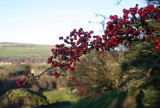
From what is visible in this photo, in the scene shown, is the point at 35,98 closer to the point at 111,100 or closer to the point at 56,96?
the point at 56,96

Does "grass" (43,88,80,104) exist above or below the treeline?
below

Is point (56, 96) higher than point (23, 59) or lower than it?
lower

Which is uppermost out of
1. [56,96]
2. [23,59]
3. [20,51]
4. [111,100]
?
[20,51]

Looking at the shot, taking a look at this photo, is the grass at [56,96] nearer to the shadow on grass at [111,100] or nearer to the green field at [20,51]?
the shadow on grass at [111,100]

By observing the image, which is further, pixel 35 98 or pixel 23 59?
pixel 23 59

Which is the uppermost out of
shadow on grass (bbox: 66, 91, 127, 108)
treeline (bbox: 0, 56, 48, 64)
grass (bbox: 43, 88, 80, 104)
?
shadow on grass (bbox: 66, 91, 127, 108)

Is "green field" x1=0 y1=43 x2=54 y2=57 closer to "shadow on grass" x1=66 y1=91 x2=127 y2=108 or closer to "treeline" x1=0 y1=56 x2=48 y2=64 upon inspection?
"treeline" x1=0 y1=56 x2=48 y2=64

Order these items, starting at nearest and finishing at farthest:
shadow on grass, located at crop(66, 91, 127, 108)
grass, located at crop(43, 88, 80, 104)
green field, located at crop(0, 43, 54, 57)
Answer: shadow on grass, located at crop(66, 91, 127, 108) → grass, located at crop(43, 88, 80, 104) → green field, located at crop(0, 43, 54, 57)

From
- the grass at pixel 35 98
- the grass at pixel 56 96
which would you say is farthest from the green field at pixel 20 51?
the grass at pixel 35 98

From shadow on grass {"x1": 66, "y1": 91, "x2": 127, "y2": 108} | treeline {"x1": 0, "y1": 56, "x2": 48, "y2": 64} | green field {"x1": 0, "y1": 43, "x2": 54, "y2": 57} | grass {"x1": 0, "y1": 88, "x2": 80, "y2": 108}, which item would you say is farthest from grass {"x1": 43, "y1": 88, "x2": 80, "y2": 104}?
green field {"x1": 0, "y1": 43, "x2": 54, "y2": 57}

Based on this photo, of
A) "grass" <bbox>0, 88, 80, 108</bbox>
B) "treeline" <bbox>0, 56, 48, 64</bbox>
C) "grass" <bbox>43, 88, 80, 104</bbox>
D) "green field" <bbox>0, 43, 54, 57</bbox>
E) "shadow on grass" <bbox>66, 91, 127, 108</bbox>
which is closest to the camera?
"shadow on grass" <bbox>66, 91, 127, 108</bbox>

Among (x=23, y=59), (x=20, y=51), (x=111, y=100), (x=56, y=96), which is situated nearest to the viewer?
(x=111, y=100)

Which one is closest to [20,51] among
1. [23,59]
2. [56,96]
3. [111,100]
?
[23,59]

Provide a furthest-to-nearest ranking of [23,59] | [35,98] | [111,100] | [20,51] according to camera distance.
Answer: [20,51]
[23,59]
[35,98]
[111,100]
